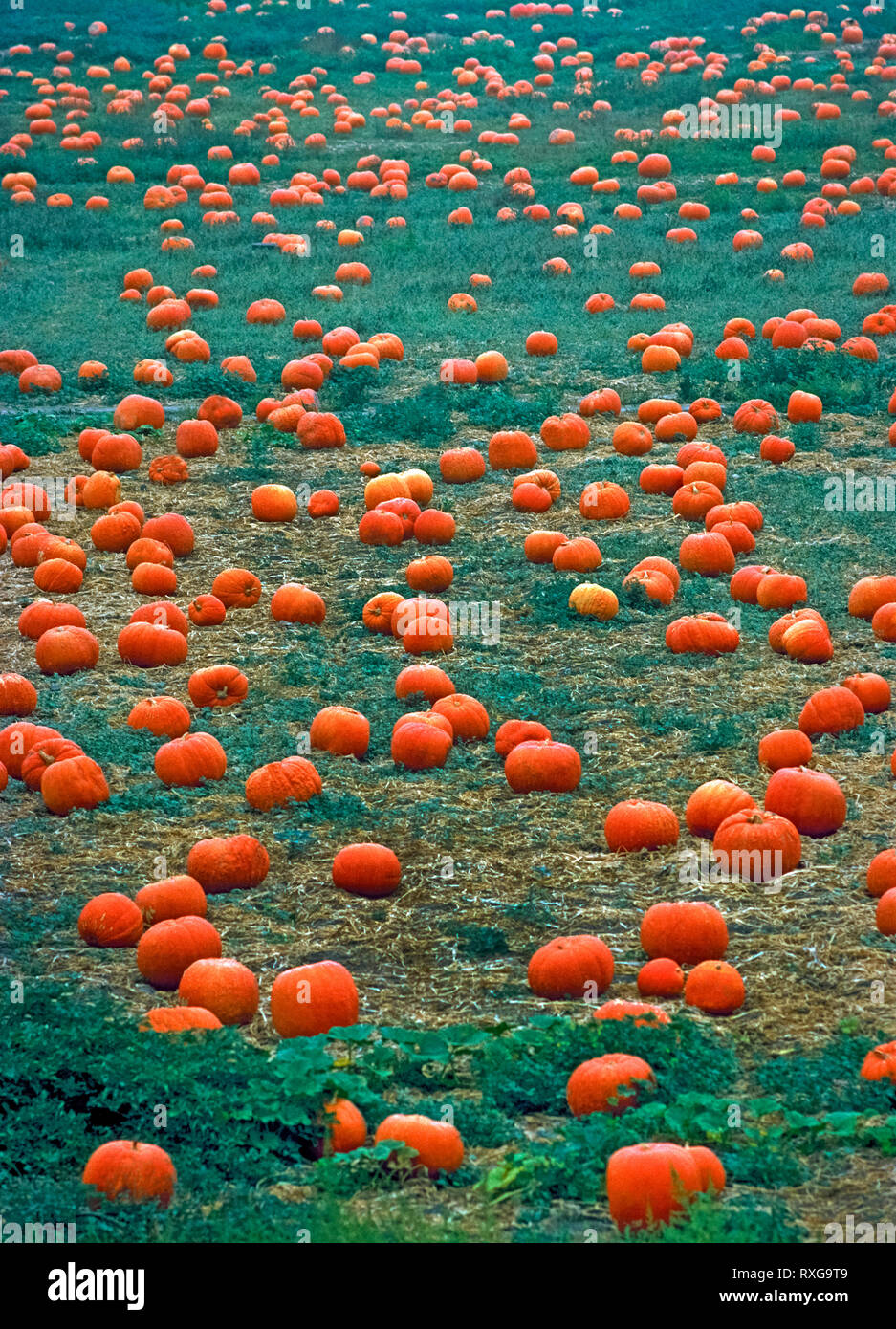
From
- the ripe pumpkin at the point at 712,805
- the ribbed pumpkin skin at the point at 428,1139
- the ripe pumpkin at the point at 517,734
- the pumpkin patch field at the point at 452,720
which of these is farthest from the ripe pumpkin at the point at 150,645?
the ribbed pumpkin skin at the point at 428,1139

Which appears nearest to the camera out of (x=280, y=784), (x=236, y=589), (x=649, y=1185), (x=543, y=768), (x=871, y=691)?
(x=649, y=1185)

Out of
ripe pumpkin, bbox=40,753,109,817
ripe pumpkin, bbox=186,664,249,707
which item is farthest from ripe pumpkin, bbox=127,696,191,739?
ripe pumpkin, bbox=40,753,109,817

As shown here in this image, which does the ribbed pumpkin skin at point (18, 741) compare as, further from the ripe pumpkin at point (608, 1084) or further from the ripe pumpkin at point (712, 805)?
the ripe pumpkin at point (608, 1084)

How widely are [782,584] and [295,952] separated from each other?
4023mm

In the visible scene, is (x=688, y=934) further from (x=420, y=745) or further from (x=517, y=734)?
(x=420, y=745)

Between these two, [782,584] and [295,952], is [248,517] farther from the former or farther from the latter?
[295,952]

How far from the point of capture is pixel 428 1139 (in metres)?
4.06

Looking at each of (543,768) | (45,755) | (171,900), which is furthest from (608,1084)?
(45,755)

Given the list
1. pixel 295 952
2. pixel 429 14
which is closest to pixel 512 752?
pixel 295 952

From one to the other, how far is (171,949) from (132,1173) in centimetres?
131

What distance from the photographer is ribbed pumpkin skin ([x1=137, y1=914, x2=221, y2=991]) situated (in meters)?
5.12

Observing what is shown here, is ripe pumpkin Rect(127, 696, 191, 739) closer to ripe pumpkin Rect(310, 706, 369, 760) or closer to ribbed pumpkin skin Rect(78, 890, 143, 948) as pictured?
ripe pumpkin Rect(310, 706, 369, 760)

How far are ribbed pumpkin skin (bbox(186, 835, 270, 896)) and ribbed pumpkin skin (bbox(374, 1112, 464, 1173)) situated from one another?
5.97 ft

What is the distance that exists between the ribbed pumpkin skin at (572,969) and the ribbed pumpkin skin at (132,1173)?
1.52 metres
